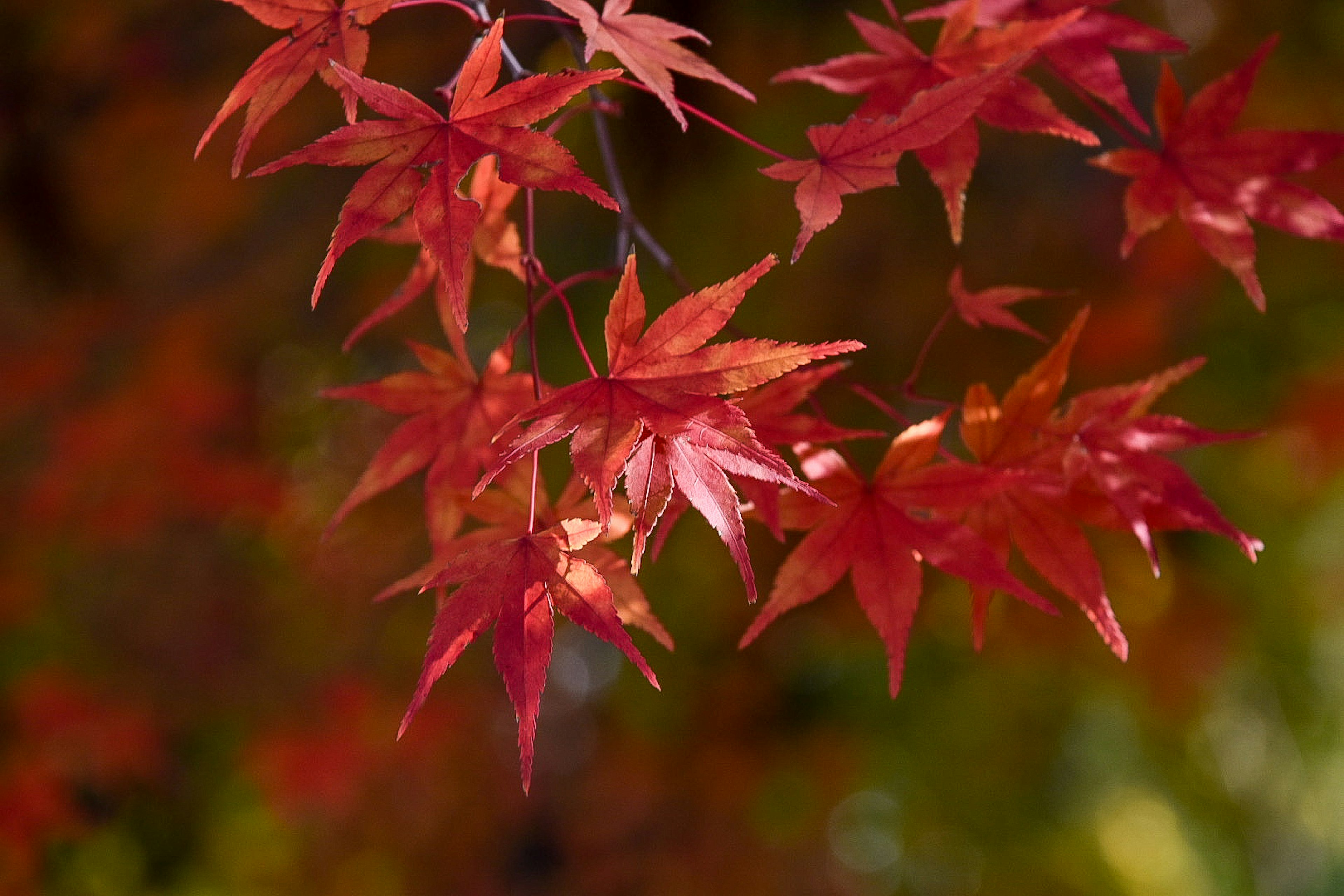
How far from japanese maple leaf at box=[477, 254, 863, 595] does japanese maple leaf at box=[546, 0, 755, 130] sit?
11 centimetres

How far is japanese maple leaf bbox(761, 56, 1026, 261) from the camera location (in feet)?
→ 1.85

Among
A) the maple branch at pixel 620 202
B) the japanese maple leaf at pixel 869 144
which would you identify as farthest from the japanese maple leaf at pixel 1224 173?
the maple branch at pixel 620 202

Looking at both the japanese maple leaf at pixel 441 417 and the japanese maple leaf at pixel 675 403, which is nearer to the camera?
the japanese maple leaf at pixel 675 403

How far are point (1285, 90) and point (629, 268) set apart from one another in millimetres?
2216

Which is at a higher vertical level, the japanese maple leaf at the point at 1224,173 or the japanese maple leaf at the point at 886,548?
the japanese maple leaf at the point at 1224,173

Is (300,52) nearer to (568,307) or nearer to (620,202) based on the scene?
(568,307)

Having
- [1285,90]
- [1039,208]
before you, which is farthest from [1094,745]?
[1285,90]

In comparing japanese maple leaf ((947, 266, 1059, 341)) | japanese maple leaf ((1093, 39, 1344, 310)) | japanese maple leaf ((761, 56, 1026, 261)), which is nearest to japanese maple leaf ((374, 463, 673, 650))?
japanese maple leaf ((761, 56, 1026, 261))

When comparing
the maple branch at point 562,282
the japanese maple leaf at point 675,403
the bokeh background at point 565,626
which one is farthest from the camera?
the bokeh background at point 565,626

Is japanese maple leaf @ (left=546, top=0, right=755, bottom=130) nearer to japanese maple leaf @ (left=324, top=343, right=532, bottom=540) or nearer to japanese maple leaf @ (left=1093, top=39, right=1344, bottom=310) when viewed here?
japanese maple leaf @ (left=324, top=343, right=532, bottom=540)

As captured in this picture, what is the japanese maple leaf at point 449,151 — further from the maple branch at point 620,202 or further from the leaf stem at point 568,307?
the maple branch at point 620,202

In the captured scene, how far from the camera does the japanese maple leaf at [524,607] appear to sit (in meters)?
0.52

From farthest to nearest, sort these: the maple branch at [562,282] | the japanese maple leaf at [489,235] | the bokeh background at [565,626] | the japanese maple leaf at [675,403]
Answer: the bokeh background at [565,626] < the japanese maple leaf at [489,235] < the maple branch at [562,282] < the japanese maple leaf at [675,403]

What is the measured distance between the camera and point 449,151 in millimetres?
542
